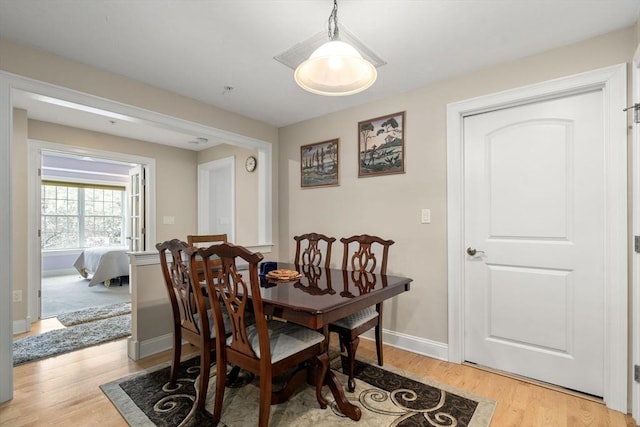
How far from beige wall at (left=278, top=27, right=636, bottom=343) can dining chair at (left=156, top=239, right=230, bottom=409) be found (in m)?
1.58

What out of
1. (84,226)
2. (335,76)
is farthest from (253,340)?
(84,226)

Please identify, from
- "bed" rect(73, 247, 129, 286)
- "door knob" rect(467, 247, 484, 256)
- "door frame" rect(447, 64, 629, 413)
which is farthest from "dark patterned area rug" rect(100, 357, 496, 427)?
"bed" rect(73, 247, 129, 286)

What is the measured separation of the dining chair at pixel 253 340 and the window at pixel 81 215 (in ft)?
23.1

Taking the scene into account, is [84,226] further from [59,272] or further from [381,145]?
[381,145]

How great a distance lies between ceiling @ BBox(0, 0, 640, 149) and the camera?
5.59 ft

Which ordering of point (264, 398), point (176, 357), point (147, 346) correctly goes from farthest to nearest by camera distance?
1. point (147, 346)
2. point (176, 357)
3. point (264, 398)

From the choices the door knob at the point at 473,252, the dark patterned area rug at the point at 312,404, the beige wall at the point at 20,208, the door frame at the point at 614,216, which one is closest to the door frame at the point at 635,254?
the door frame at the point at 614,216

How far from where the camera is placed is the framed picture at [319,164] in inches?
131

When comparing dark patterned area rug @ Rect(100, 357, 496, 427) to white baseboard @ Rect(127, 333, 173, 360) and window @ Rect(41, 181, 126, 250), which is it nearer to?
white baseboard @ Rect(127, 333, 173, 360)

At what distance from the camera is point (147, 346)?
266 centimetres

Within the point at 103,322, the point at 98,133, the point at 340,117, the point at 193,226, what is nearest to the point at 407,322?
the point at 340,117

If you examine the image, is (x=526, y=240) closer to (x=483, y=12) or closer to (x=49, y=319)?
(x=483, y=12)

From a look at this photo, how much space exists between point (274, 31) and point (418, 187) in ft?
5.40

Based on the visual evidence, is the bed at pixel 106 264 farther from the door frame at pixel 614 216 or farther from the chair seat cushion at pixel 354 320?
the door frame at pixel 614 216
